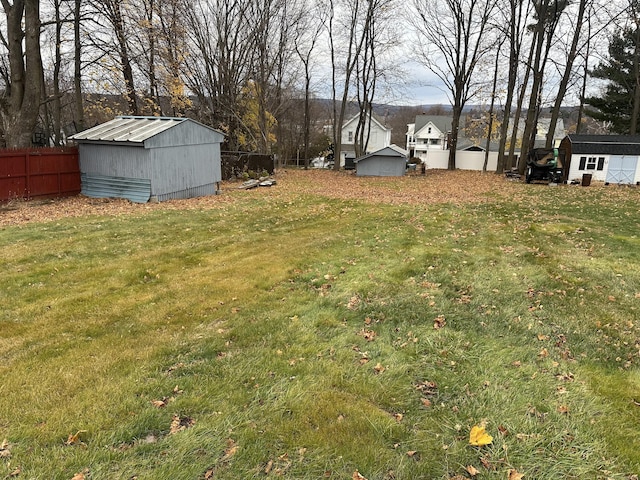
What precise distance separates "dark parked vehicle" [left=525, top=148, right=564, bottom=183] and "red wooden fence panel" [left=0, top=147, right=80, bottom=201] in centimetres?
2034

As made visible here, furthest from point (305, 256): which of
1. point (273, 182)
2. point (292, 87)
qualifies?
point (292, 87)

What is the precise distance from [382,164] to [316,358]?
79.2 ft

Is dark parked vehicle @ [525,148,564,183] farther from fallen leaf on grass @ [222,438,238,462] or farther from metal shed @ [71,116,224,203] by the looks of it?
fallen leaf on grass @ [222,438,238,462]

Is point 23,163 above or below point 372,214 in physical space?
above

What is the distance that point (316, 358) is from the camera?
395cm

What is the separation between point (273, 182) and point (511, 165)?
1894cm

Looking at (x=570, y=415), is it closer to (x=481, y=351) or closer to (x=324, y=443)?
(x=481, y=351)

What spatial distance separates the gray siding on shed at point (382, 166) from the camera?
26.9 meters

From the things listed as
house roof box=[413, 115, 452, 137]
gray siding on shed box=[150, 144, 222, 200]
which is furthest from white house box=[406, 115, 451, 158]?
gray siding on shed box=[150, 144, 222, 200]

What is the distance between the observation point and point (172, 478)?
8.30 feet

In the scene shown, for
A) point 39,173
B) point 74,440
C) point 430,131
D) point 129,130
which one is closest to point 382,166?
point 129,130

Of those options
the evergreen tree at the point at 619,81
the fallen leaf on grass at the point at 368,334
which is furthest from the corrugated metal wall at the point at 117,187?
the evergreen tree at the point at 619,81

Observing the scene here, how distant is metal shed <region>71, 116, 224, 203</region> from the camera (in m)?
13.6

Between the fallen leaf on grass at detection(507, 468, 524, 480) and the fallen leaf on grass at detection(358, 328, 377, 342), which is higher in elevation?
the fallen leaf on grass at detection(358, 328, 377, 342)
